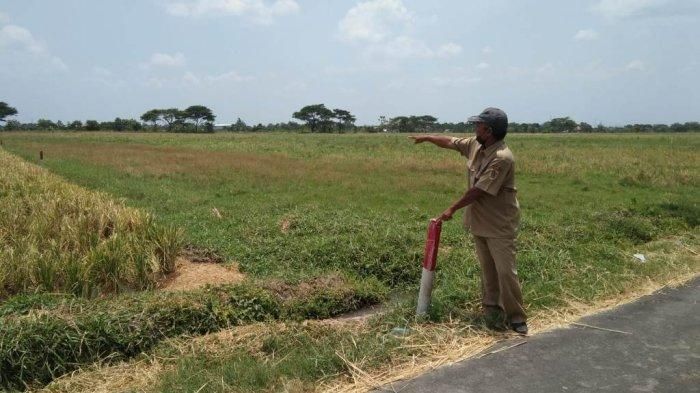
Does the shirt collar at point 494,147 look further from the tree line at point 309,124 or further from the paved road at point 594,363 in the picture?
the tree line at point 309,124

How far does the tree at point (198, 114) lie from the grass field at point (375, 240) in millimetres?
77488

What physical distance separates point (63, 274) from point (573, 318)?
208 inches

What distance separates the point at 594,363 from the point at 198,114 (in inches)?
A: 3746

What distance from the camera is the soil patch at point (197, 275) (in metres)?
6.44

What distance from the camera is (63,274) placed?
584 cm

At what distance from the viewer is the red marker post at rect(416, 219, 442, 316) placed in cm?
426

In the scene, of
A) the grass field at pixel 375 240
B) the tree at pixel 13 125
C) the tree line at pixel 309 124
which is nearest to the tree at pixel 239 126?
the tree line at pixel 309 124

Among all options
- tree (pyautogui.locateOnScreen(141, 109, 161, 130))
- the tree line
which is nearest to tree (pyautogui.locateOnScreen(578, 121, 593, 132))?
the tree line

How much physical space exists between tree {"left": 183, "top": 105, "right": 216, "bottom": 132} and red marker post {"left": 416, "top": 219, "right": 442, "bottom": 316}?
302 ft

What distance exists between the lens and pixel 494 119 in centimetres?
414

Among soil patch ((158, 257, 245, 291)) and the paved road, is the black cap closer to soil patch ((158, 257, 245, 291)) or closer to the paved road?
the paved road

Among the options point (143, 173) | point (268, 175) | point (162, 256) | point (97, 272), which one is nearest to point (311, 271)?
point (162, 256)

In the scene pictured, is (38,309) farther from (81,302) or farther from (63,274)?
(63,274)

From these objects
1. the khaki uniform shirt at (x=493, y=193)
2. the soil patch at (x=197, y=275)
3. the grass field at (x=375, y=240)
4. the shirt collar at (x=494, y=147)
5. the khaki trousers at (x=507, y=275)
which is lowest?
the soil patch at (x=197, y=275)
